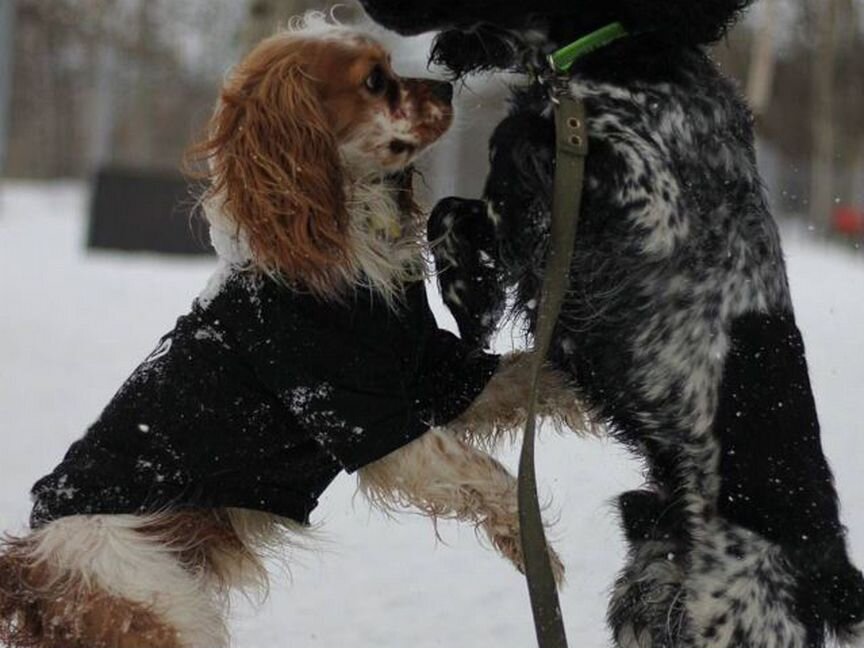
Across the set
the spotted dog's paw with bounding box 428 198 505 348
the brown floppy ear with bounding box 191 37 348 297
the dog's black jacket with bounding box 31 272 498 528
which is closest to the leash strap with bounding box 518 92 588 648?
the spotted dog's paw with bounding box 428 198 505 348

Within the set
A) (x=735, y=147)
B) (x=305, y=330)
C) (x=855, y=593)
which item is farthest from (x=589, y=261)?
(x=855, y=593)

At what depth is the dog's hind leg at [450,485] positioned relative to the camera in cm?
345

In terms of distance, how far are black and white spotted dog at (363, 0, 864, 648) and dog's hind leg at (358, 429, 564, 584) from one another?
1.33 ft

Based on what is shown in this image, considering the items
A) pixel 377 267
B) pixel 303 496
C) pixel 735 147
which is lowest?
pixel 303 496

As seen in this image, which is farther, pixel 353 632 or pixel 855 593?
pixel 353 632

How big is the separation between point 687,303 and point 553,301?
320 mm

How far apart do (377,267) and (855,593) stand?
1.45 meters

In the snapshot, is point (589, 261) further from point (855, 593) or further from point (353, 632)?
point (353, 632)

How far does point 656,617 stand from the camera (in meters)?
3.37

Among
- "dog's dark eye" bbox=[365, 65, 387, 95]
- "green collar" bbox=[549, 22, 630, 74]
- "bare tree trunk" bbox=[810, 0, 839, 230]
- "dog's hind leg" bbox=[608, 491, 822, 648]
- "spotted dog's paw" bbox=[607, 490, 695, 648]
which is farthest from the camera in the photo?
"bare tree trunk" bbox=[810, 0, 839, 230]

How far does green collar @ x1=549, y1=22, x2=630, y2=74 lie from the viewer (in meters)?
3.16

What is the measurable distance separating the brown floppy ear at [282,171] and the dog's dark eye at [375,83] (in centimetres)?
16

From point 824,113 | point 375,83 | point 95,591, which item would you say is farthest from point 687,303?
point 824,113

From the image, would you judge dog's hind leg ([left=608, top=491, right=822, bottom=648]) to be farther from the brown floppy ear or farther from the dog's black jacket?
the brown floppy ear
